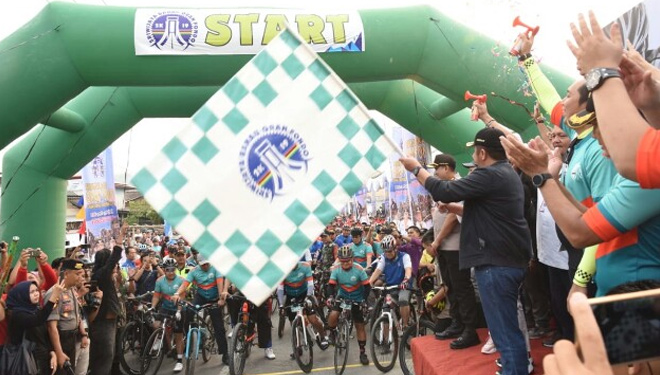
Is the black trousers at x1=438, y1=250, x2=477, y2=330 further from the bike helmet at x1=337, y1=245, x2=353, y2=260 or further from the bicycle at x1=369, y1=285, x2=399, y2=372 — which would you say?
the bike helmet at x1=337, y1=245, x2=353, y2=260

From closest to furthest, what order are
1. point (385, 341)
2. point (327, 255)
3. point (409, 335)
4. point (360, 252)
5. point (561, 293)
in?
point (561, 293) < point (409, 335) < point (385, 341) < point (360, 252) < point (327, 255)

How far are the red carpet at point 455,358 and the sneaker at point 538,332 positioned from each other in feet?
0.26

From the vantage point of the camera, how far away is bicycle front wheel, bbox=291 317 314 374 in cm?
652

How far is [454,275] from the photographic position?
4.09 m

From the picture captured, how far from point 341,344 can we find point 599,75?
5922 millimetres

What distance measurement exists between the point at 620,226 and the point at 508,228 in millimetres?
1170

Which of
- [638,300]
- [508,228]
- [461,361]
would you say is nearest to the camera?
[638,300]

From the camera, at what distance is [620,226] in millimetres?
1680

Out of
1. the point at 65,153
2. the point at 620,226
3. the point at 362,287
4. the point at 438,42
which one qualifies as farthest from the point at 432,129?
the point at 620,226

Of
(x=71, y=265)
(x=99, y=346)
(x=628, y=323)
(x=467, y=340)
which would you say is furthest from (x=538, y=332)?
(x=99, y=346)

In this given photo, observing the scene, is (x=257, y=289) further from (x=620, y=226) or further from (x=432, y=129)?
(x=432, y=129)

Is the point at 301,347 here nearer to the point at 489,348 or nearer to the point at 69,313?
the point at 69,313

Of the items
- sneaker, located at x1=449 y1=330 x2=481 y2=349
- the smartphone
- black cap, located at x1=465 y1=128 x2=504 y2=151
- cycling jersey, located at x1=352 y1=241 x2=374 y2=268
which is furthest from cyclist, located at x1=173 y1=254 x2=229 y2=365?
the smartphone

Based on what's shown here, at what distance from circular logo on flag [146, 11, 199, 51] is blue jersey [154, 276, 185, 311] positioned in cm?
366
